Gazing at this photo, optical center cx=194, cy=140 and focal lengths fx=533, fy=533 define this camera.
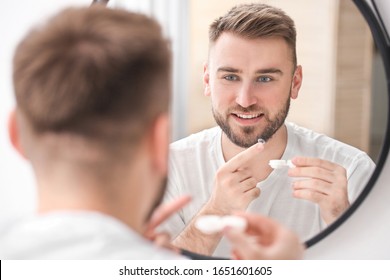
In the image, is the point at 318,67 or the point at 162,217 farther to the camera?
the point at 318,67

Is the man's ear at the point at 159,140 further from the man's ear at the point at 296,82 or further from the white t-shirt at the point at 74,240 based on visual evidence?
the man's ear at the point at 296,82

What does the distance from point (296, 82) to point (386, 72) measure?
0.56 ft

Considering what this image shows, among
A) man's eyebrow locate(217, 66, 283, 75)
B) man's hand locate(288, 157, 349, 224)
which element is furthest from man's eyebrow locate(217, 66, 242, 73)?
man's hand locate(288, 157, 349, 224)

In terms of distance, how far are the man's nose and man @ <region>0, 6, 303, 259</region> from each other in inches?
14.4

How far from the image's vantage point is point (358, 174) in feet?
3.43

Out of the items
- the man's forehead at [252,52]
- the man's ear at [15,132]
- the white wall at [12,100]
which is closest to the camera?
the man's ear at [15,132]

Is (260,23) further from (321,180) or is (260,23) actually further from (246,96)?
(321,180)

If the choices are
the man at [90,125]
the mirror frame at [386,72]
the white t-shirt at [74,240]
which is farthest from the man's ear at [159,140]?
the mirror frame at [386,72]

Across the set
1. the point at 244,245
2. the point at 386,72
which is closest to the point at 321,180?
the point at 386,72

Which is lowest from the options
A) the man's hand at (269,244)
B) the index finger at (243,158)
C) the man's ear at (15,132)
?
the man's hand at (269,244)

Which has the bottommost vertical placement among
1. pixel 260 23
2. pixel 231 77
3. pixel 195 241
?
pixel 195 241

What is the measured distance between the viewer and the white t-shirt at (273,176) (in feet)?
3.41

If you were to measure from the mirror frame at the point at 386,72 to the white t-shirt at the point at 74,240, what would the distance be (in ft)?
1.81
